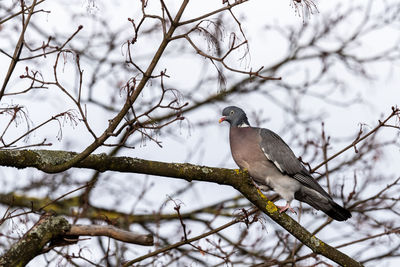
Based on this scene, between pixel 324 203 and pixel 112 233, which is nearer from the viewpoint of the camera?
pixel 112 233

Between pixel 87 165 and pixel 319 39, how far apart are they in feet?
17.3

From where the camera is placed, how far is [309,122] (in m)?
8.18

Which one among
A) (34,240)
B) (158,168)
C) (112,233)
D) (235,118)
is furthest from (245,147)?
(34,240)

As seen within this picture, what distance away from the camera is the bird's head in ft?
18.8

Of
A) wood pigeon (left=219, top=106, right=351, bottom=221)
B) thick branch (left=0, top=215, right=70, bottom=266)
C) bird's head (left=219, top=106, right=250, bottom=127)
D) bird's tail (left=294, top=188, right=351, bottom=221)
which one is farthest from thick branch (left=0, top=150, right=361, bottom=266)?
bird's head (left=219, top=106, right=250, bottom=127)

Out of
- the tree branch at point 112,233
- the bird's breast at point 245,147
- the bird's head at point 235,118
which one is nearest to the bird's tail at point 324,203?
the bird's breast at point 245,147

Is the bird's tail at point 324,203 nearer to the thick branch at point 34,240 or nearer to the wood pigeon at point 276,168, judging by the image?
the wood pigeon at point 276,168

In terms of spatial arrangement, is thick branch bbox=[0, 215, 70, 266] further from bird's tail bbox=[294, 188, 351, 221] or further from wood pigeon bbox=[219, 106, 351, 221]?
bird's tail bbox=[294, 188, 351, 221]

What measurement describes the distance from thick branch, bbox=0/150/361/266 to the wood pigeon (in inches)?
32.2

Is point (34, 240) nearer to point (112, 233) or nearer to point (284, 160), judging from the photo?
point (112, 233)

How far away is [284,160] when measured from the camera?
214 inches

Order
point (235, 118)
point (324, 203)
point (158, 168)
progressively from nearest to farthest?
point (158, 168)
point (324, 203)
point (235, 118)

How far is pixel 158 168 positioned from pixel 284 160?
1.73 metres

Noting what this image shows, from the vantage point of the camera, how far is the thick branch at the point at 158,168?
3.93 metres
